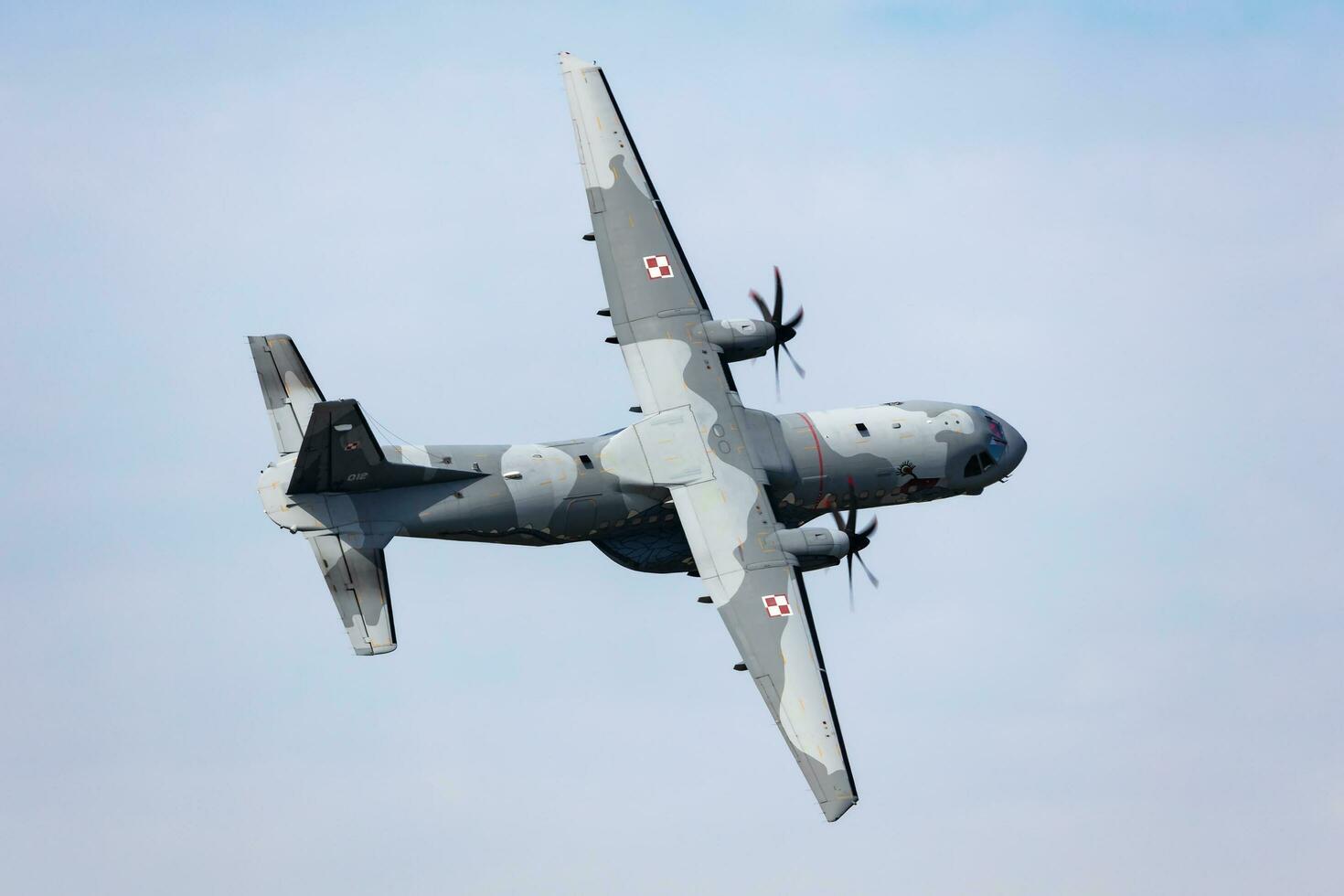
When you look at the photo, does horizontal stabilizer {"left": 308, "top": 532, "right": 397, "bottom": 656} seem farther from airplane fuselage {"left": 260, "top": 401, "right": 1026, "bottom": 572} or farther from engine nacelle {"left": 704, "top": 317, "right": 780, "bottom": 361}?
engine nacelle {"left": 704, "top": 317, "right": 780, "bottom": 361}

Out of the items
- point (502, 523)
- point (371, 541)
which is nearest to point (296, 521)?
point (371, 541)

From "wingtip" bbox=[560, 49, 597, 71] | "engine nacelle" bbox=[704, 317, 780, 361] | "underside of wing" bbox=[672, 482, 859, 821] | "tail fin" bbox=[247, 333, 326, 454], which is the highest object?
"wingtip" bbox=[560, 49, 597, 71]

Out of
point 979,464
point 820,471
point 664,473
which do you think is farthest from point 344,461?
point 979,464

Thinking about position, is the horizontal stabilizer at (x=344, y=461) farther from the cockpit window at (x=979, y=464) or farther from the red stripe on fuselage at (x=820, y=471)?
the cockpit window at (x=979, y=464)

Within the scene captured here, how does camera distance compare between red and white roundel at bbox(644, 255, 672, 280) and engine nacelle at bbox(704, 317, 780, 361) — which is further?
red and white roundel at bbox(644, 255, 672, 280)

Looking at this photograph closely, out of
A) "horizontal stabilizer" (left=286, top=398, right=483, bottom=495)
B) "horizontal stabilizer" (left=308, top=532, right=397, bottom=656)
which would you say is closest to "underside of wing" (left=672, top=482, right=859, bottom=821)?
"horizontal stabilizer" (left=286, top=398, right=483, bottom=495)

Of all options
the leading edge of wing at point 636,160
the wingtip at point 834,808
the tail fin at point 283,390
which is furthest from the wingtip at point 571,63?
the wingtip at point 834,808

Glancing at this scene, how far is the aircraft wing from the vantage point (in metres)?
62.5

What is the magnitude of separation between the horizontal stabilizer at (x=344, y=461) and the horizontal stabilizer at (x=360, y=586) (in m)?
1.56

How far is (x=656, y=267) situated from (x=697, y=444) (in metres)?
6.57

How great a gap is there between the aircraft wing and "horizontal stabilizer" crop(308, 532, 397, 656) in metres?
7.87

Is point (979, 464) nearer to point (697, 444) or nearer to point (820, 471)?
point (820, 471)

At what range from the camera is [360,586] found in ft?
207

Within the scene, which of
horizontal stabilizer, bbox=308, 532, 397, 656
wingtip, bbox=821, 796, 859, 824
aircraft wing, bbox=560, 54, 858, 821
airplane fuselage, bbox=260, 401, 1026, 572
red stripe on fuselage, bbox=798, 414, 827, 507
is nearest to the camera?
wingtip, bbox=821, 796, 859, 824
